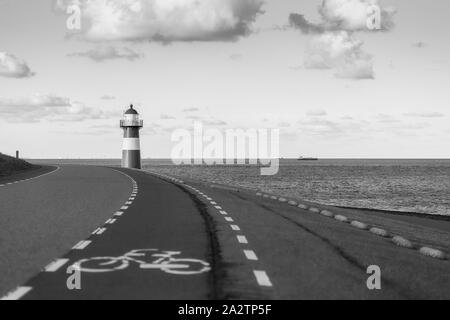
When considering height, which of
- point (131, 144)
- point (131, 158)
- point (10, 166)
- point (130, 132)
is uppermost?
point (130, 132)

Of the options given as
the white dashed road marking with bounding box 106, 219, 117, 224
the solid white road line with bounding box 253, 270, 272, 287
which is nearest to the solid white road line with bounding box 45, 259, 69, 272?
the solid white road line with bounding box 253, 270, 272, 287

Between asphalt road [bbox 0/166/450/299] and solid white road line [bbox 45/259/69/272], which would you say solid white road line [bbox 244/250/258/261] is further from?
solid white road line [bbox 45/259/69/272]

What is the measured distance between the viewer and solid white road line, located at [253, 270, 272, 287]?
7430mm

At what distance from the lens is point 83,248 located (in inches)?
404

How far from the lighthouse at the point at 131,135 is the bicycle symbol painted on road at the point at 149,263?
2286 inches

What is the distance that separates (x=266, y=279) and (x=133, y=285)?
176 centimetres

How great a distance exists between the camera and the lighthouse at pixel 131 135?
66.8 m

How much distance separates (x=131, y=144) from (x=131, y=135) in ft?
3.85

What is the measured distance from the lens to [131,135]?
2640 inches

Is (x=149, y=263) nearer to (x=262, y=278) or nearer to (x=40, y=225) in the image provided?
(x=262, y=278)

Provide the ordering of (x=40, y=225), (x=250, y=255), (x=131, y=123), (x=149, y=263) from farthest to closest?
(x=131, y=123) < (x=40, y=225) < (x=250, y=255) < (x=149, y=263)

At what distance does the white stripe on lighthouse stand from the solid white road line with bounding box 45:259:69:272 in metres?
58.8

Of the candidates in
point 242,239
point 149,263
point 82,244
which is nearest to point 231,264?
point 149,263

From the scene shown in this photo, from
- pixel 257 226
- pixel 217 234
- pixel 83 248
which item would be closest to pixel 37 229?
pixel 83 248
